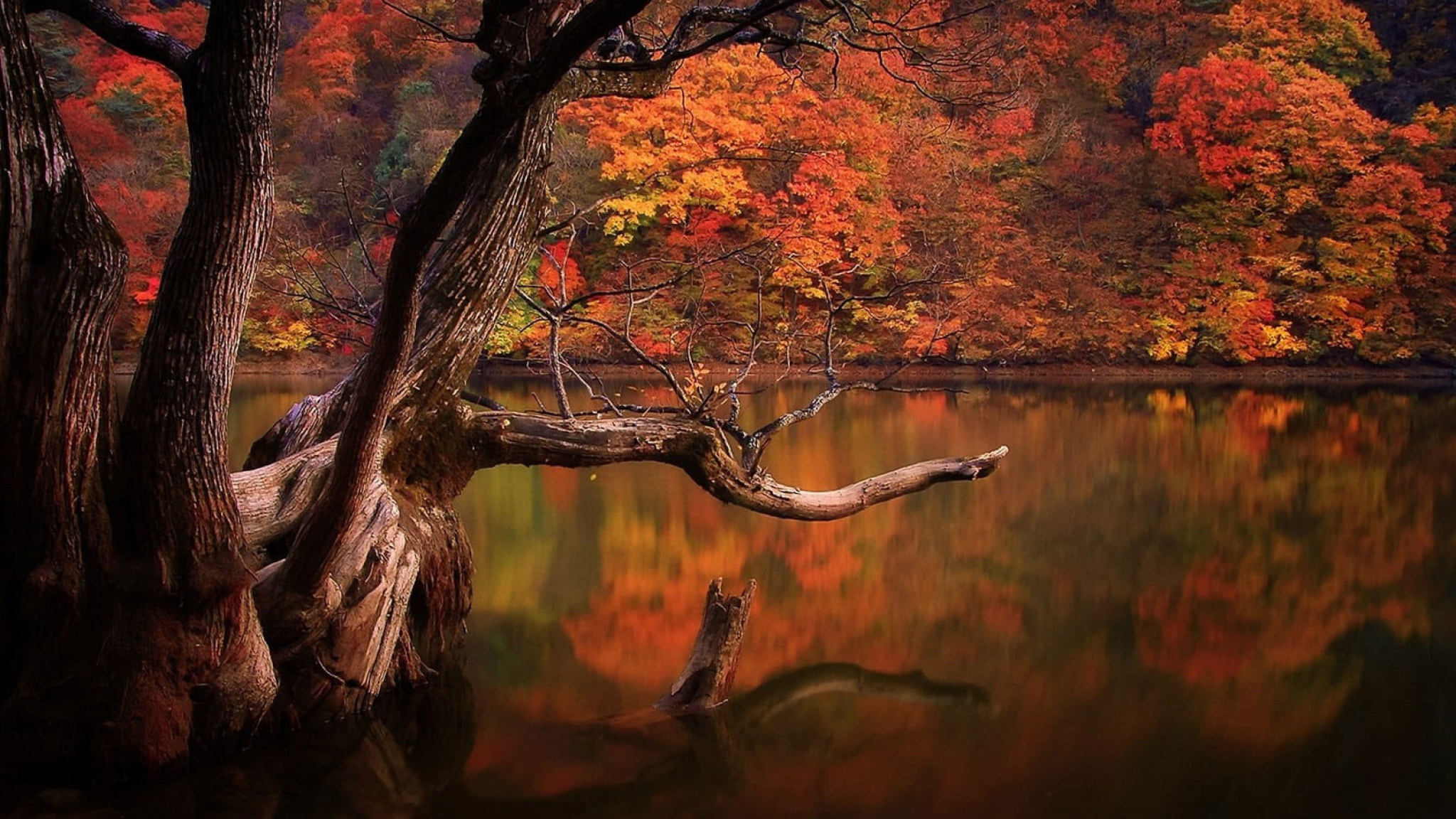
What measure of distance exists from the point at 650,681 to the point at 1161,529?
5.60 metres

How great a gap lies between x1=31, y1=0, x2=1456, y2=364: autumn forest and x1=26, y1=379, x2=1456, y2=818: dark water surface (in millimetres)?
10888

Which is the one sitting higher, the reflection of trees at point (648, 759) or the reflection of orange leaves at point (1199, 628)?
the reflection of orange leaves at point (1199, 628)

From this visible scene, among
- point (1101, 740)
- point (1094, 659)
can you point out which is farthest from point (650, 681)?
point (1094, 659)

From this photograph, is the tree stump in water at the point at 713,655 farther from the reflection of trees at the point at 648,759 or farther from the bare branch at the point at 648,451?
the bare branch at the point at 648,451

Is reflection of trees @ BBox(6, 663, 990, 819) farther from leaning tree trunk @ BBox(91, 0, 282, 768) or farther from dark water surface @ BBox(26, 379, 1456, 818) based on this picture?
leaning tree trunk @ BBox(91, 0, 282, 768)

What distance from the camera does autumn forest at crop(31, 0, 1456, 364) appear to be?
2141 cm

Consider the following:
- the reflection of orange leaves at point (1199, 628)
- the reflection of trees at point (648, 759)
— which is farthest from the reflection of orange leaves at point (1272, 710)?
the reflection of trees at point (648, 759)

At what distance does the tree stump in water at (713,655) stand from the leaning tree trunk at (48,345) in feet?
7.60

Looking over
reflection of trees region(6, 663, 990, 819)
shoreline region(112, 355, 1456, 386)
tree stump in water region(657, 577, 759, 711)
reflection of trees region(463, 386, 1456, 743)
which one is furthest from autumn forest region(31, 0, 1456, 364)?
reflection of trees region(6, 663, 990, 819)

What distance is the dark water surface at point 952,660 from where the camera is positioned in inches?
160

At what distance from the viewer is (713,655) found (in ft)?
15.3

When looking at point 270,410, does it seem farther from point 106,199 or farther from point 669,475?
point 106,199

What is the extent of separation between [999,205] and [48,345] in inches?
851

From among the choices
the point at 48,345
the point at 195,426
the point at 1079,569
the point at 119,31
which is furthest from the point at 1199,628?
the point at 119,31
